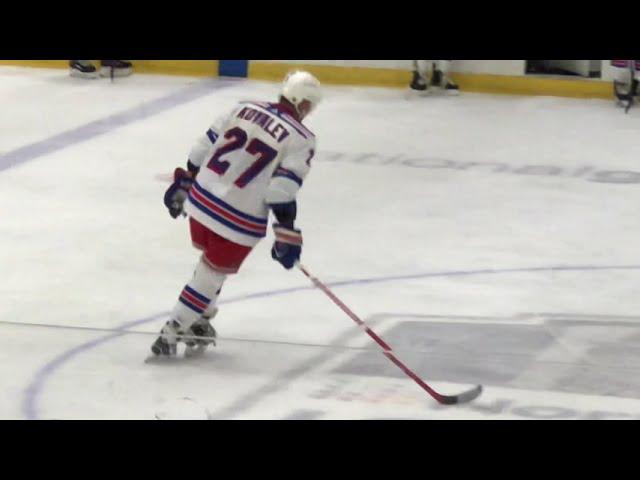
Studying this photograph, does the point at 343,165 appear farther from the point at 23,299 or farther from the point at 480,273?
the point at 23,299

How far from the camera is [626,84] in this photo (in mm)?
9570

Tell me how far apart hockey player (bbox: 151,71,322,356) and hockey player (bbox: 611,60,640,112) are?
5029 mm

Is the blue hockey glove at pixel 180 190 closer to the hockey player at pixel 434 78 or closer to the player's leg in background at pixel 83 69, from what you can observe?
the hockey player at pixel 434 78

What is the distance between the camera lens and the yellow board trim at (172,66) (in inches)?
422

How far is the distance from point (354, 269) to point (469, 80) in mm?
4516

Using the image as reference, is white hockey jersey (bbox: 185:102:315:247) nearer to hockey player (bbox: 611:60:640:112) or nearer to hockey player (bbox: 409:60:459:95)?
hockey player (bbox: 611:60:640:112)

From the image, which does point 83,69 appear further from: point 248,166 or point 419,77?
point 248,166

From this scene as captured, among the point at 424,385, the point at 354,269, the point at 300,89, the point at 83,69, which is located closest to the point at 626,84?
the point at 83,69

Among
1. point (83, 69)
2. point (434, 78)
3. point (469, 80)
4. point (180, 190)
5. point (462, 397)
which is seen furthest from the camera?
point (83, 69)
